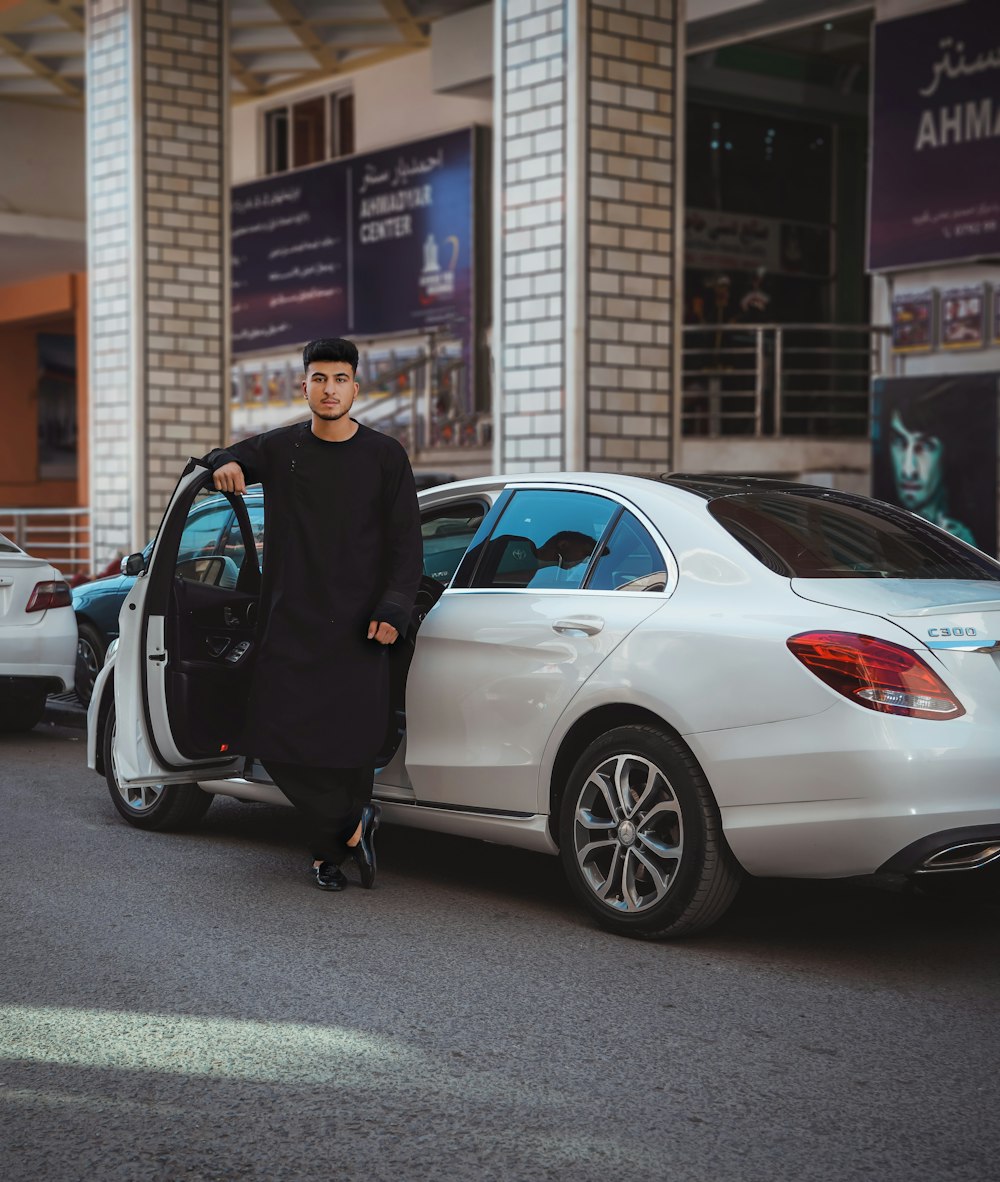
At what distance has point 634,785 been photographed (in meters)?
5.13

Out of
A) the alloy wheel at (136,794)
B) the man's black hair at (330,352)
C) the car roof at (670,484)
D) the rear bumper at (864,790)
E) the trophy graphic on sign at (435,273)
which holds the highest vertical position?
the trophy graphic on sign at (435,273)

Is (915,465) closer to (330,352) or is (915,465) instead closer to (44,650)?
(44,650)

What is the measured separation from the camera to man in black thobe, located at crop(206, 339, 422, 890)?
5547mm

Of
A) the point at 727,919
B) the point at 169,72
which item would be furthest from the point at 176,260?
the point at 727,919

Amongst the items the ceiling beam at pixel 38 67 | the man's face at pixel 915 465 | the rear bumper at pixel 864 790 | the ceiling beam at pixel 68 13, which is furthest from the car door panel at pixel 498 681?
the ceiling beam at pixel 38 67

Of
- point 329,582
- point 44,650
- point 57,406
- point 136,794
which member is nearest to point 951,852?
point 329,582

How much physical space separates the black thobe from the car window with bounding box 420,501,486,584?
49 cm

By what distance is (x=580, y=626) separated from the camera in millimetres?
5301

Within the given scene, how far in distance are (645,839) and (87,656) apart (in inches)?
265

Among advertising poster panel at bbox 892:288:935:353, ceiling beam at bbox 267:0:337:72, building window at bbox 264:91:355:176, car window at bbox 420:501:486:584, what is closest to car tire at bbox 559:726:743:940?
car window at bbox 420:501:486:584

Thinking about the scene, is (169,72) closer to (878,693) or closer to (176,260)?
(176,260)

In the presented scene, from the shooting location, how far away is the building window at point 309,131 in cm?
2509

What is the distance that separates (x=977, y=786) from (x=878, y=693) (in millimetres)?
371

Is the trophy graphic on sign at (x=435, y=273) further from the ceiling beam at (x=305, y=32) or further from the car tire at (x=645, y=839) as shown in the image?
the car tire at (x=645, y=839)
